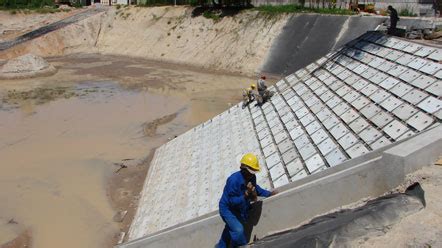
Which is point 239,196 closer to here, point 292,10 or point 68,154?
point 68,154

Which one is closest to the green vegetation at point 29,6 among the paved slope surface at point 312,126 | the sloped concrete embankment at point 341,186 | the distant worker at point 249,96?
the distant worker at point 249,96

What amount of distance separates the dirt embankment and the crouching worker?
25534mm

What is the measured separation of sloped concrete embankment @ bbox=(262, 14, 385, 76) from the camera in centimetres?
2769

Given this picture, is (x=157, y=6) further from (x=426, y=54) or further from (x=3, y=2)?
(x=426, y=54)

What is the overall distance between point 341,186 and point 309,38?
2452cm

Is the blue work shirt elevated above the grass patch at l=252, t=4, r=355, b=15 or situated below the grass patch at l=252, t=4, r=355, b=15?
below

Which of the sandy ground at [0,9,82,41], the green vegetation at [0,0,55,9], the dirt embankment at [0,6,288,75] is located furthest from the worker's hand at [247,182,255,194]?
the green vegetation at [0,0,55,9]

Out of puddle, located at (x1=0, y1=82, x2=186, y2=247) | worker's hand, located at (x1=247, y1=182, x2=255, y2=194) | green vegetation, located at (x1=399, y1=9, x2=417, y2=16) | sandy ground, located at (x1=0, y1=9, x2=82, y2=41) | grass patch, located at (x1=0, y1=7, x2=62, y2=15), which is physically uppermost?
green vegetation, located at (x1=399, y1=9, x2=417, y2=16)

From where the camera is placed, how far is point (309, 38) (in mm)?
29938

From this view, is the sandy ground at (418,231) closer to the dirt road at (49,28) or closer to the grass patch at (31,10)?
the dirt road at (49,28)

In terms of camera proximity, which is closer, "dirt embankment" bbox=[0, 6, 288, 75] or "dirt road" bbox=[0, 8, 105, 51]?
"dirt embankment" bbox=[0, 6, 288, 75]

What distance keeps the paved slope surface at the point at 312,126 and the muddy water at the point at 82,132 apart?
5.48ft

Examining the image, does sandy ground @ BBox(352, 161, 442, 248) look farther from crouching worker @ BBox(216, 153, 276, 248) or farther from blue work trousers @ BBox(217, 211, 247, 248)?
blue work trousers @ BBox(217, 211, 247, 248)

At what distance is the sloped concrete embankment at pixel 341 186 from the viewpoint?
6.33m
